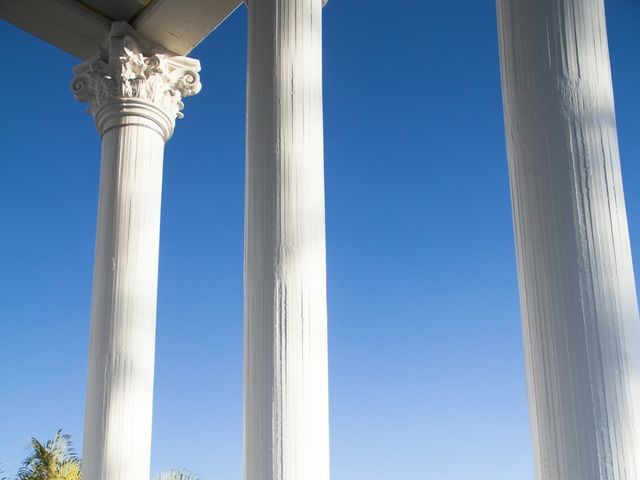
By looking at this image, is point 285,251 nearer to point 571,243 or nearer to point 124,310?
point 571,243

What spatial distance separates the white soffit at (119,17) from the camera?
178625mm

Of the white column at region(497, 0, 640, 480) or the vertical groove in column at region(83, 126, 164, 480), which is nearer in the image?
the white column at region(497, 0, 640, 480)

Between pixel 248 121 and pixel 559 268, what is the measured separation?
5790 centimetres

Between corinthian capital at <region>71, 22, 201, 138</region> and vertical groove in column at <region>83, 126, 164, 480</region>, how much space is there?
332 inches

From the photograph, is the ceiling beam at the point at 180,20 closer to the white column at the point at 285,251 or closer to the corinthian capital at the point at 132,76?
the corinthian capital at the point at 132,76

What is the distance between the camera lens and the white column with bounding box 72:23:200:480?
15050cm

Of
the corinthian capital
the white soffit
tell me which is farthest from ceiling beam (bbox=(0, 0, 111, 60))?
the corinthian capital

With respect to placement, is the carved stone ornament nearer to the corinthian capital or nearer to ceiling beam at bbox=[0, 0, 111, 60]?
the corinthian capital

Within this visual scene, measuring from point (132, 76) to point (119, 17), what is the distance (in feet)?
55.5

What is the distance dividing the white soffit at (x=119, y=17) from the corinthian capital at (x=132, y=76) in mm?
3402

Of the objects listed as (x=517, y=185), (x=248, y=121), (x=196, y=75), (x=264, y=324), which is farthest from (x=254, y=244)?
(x=196, y=75)

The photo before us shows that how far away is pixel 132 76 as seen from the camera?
178 metres

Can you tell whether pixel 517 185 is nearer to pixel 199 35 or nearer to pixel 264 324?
pixel 264 324

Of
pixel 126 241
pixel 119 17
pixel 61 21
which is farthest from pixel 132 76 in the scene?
pixel 126 241
